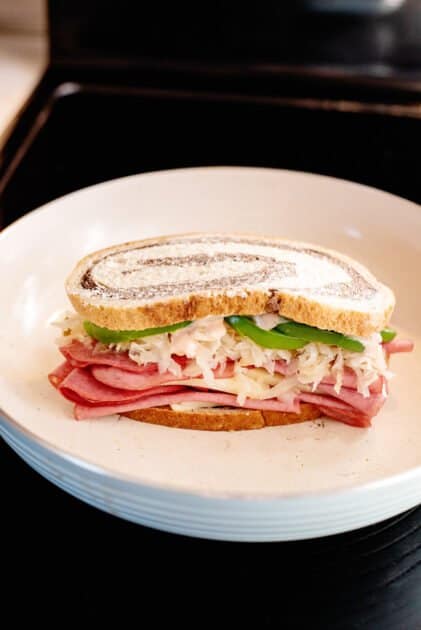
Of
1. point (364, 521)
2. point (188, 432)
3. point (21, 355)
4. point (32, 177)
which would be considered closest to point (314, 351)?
point (188, 432)

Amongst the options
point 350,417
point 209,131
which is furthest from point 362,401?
point 209,131

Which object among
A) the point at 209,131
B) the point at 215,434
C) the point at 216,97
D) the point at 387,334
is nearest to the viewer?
the point at 215,434

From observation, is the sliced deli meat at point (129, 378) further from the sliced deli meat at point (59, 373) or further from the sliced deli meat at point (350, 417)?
the sliced deli meat at point (350, 417)

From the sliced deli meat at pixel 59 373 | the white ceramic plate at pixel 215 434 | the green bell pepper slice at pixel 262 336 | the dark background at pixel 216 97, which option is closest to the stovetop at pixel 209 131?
the dark background at pixel 216 97

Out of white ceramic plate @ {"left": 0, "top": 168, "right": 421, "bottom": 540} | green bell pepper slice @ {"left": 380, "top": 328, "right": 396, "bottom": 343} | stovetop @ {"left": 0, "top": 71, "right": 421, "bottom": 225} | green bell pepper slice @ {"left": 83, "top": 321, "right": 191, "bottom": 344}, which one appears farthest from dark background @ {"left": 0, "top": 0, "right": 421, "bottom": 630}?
green bell pepper slice @ {"left": 380, "top": 328, "right": 396, "bottom": 343}

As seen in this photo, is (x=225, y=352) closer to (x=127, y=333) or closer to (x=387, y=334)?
(x=127, y=333)

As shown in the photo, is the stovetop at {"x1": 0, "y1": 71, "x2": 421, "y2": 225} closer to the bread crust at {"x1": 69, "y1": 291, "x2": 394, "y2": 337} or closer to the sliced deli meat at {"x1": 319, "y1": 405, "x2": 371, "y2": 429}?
the bread crust at {"x1": 69, "y1": 291, "x2": 394, "y2": 337}
